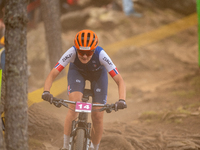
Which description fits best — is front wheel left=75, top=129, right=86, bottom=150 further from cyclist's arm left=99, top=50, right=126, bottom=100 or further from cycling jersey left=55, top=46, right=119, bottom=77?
cycling jersey left=55, top=46, right=119, bottom=77

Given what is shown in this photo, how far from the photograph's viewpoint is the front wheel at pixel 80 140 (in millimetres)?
3617

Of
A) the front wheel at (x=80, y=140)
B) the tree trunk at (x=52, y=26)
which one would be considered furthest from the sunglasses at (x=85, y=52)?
the tree trunk at (x=52, y=26)

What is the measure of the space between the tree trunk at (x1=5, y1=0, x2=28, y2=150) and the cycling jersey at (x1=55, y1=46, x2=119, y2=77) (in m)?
1.05

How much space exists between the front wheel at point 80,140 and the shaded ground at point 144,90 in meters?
1.25

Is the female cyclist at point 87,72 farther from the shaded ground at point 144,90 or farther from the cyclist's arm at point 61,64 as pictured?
the shaded ground at point 144,90

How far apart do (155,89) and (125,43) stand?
4351 millimetres

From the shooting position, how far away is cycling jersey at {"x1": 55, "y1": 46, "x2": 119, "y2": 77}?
4.14 m

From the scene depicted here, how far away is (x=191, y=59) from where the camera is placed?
12.8m

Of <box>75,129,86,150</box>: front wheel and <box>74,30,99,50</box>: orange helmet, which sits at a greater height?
<box>74,30,99,50</box>: orange helmet

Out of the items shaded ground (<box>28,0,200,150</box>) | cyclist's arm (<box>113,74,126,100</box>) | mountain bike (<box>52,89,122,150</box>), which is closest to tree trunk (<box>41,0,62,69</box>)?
shaded ground (<box>28,0,200,150</box>)

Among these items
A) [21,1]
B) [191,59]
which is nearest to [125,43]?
[191,59]

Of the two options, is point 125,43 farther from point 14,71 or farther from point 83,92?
point 14,71

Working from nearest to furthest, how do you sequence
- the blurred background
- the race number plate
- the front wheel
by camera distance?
the race number plate
the front wheel
the blurred background

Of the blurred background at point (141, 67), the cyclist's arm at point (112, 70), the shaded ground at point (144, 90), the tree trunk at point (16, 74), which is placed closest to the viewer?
the tree trunk at point (16, 74)
